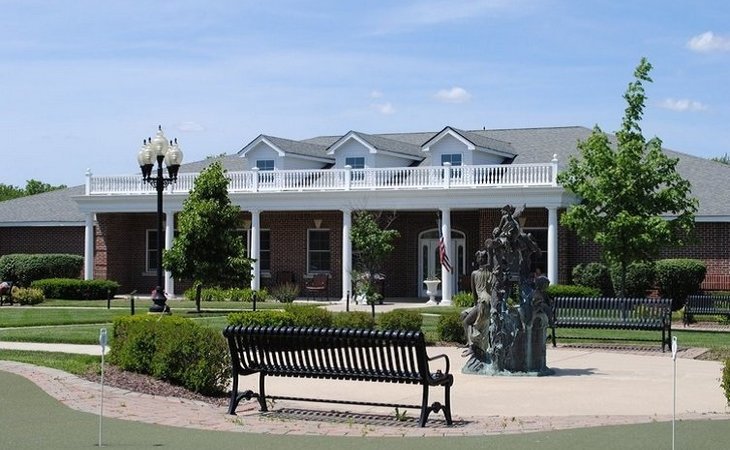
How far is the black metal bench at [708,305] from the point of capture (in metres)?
27.1

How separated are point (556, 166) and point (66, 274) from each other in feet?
63.7

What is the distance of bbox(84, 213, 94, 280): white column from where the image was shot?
140 ft

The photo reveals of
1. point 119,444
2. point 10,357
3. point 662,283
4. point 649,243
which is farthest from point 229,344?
point 662,283

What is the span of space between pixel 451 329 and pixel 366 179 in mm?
19414

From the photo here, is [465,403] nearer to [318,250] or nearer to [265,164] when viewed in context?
[318,250]

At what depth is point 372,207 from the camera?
39500mm

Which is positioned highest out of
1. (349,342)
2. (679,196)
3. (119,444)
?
(679,196)

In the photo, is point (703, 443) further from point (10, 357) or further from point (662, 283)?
point (662, 283)

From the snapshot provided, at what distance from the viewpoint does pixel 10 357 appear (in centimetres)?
1723

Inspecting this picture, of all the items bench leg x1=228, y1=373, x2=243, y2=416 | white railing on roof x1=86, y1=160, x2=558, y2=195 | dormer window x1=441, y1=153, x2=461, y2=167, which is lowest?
bench leg x1=228, y1=373, x2=243, y2=416

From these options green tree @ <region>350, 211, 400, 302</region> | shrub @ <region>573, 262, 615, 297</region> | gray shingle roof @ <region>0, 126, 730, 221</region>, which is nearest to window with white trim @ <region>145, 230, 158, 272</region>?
gray shingle roof @ <region>0, 126, 730, 221</region>

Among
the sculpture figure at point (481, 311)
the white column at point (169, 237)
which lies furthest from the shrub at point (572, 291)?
the sculpture figure at point (481, 311)

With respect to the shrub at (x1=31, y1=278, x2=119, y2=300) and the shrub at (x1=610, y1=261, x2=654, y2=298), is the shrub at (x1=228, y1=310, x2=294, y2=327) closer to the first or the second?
the shrub at (x1=610, y1=261, x2=654, y2=298)

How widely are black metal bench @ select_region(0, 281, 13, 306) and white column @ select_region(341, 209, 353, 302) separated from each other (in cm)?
1079
